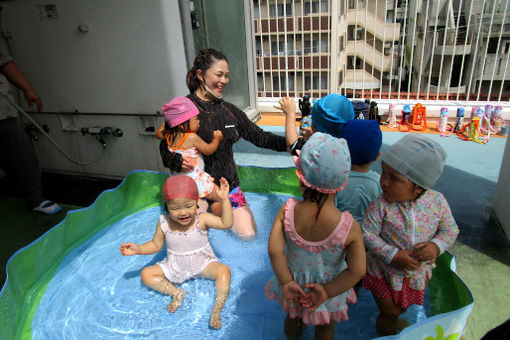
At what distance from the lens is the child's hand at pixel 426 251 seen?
1.53 meters

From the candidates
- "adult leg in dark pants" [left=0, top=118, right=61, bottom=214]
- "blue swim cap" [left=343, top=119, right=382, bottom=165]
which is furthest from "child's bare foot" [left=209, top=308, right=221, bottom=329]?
"adult leg in dark pants" [left=0, top=118, right=61, bottom=214]

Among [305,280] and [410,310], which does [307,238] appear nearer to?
[305,280]

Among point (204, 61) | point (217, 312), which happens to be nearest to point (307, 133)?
point (204, 61)

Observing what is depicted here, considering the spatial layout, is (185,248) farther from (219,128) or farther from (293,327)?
(219,128)

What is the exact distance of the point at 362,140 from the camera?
176 centimetres

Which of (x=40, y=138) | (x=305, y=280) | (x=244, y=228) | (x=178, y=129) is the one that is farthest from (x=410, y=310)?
(x=40, y=138)

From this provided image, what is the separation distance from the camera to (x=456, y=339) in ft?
5.25

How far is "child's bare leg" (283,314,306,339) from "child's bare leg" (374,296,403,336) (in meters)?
0.41

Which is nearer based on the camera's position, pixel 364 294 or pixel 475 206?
pixel 364 294

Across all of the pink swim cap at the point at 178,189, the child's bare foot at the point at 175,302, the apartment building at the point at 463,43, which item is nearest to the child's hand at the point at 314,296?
the pink swim cap at the point at 178,189

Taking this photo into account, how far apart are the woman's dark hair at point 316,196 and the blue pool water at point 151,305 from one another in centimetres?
97

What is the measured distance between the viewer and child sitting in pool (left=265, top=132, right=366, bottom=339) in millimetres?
1316

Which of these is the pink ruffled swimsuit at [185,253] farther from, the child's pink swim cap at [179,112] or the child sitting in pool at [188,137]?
the child's pink swim cap at [179,112]

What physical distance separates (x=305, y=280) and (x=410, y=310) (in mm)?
948
